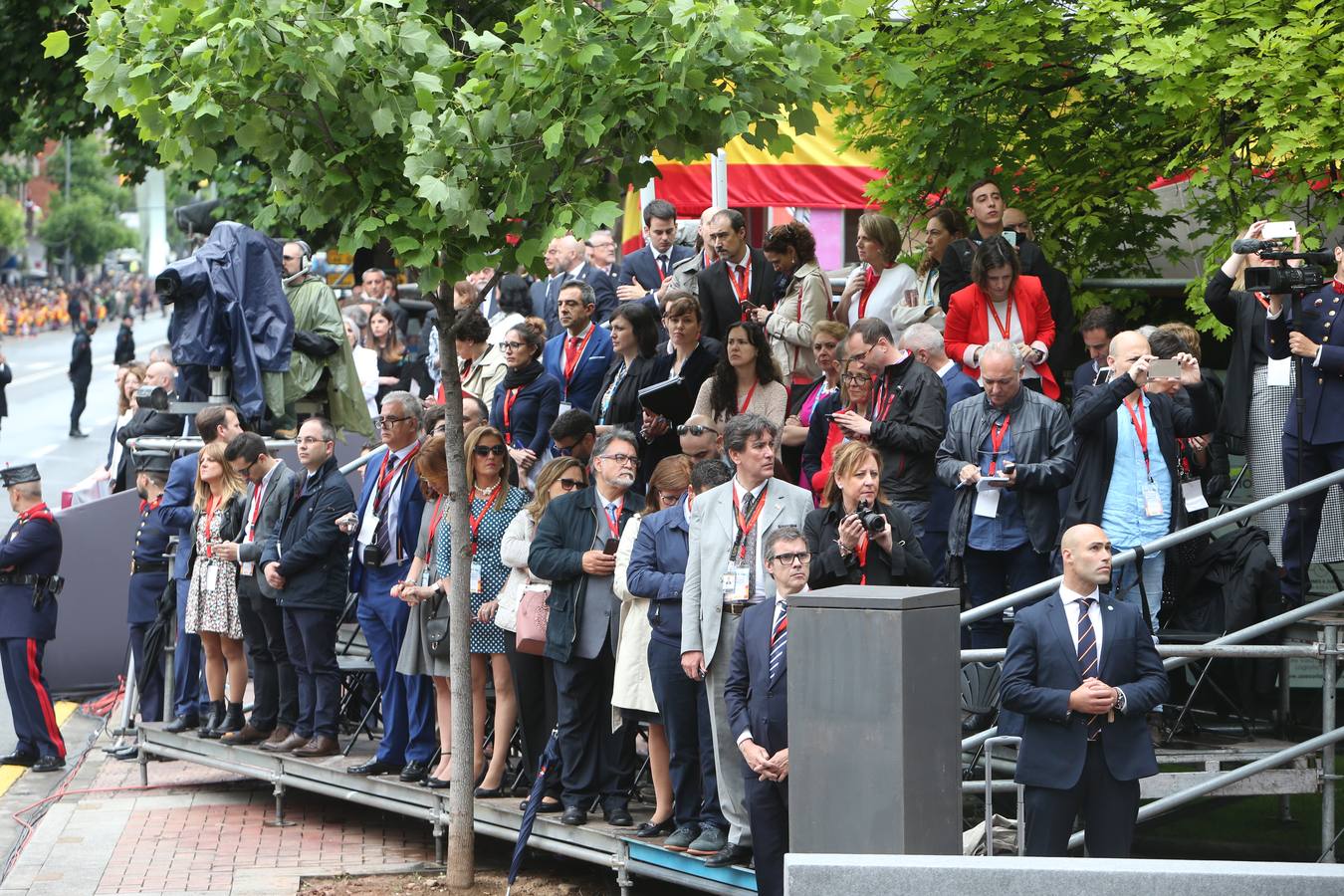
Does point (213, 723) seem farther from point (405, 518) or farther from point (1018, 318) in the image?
point (1018, 318)

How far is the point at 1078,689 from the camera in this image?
7.69 m

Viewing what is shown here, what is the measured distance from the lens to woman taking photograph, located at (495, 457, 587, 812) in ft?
32.9

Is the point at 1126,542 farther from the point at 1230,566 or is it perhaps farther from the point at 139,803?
the point at 139,803

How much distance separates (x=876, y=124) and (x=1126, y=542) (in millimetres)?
4072

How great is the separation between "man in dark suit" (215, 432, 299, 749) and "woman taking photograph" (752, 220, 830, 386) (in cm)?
335

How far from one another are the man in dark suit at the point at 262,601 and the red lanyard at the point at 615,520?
296cm

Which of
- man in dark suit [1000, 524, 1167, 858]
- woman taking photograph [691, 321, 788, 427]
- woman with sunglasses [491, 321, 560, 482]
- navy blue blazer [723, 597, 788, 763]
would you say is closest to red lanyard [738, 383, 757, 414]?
woman taking photograph [691, 321, 788, 427]

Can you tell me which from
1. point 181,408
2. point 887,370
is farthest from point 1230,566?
point 181,408

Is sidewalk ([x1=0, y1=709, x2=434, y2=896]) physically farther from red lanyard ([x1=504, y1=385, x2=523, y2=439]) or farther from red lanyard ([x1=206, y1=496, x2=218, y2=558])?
red lanyard ([x1=504, y1=385, x2=523, y2=439])

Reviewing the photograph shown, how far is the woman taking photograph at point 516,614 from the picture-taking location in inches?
394

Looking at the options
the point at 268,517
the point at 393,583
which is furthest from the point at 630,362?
the point at 268,517

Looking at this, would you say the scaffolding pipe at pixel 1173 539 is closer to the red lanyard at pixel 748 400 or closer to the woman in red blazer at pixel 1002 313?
the woman in red blazer at pixel 1002 313

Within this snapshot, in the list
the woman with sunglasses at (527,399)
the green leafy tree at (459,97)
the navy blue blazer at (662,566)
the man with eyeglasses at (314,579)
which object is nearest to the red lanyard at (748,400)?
the navy blue blazer at (662,566)

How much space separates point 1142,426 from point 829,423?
5.64ft
